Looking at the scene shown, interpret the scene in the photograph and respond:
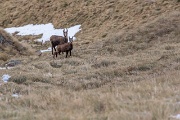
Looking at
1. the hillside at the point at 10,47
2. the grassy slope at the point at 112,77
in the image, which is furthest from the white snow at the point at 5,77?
the hillside at the point at 10,47

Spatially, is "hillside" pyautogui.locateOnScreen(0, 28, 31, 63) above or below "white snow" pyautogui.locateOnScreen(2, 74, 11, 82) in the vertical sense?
below

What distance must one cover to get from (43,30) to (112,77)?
23.9 metres

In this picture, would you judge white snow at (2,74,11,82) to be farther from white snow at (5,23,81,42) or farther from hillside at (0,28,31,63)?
white snow at (5,23,81,42)

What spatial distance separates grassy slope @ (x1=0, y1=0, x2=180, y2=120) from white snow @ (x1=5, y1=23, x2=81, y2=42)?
1.19m

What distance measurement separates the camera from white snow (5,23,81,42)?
33.5m

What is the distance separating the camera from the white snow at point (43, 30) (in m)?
33.5

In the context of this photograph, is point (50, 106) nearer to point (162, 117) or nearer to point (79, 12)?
point (162, 117)

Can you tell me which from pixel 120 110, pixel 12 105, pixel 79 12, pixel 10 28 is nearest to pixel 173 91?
pixel 120 110

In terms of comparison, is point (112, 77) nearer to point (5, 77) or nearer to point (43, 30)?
point (5, 77)

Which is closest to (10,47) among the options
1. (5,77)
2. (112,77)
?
(5,77)

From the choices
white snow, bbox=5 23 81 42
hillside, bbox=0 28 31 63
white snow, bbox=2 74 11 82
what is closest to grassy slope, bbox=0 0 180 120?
white snow, bbox=2 74 11 82

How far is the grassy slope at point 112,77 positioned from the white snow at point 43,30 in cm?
119

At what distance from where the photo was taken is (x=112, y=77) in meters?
13.0

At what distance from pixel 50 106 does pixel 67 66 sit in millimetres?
8667
